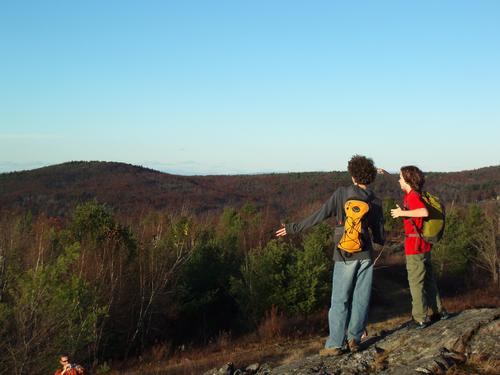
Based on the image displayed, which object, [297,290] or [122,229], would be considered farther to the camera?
[297,290]

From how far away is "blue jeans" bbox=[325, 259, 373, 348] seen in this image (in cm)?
566

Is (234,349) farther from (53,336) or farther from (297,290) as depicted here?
(53,336)

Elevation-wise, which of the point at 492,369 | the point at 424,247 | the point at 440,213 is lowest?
the point at 492,369

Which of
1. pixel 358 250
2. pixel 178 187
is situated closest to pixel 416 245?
pixel 358 250

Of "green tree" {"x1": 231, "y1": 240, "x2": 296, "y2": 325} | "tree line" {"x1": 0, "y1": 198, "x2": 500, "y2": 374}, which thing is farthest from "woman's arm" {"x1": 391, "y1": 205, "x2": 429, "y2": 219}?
"green tree" {"x1": 231, "y1": 240, "x2": 296, "y2": 325}

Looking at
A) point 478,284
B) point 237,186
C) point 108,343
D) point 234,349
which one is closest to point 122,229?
point 108,343

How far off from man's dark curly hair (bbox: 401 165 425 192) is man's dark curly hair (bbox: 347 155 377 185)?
2.27 feet

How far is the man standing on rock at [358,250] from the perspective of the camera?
5.59m

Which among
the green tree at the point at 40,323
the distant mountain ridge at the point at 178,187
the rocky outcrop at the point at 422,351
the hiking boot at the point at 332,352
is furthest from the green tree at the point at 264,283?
the distant mountain ridge at the point at 178,187

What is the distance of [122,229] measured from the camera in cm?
2095

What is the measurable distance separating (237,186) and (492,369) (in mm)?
124916

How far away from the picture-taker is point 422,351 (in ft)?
18.7

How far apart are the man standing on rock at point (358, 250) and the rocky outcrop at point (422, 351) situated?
347 mm

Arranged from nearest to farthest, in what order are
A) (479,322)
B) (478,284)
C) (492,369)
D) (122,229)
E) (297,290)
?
(492,369) → (479,322) → (122,229) → (297,290) → (478,284)
